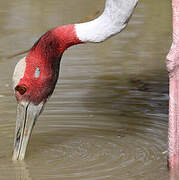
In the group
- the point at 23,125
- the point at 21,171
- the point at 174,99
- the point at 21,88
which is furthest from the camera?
the point at 23,125

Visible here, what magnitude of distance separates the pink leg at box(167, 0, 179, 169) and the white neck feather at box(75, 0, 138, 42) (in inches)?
17.4

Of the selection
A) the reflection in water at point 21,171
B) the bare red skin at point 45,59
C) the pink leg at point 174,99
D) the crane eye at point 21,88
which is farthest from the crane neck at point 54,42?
the reflection in water at point 21,171

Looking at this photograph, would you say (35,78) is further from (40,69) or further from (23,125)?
(23,125)

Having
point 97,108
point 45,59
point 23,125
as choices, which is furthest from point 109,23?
point 97,108

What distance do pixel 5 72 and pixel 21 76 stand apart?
301 centimetres

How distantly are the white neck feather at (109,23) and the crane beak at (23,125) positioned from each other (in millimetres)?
803

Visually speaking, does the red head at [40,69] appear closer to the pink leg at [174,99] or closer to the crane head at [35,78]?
the crane head at [35,78]

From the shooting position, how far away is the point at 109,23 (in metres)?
6.46

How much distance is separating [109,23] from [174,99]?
0.92 m

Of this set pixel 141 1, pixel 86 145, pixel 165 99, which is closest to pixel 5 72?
pixel 165 99

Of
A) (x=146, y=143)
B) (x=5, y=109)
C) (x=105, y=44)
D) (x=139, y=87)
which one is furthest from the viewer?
(x=105, y=44)

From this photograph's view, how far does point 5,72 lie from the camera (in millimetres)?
9516

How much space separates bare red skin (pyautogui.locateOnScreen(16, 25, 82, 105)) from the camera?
658cm

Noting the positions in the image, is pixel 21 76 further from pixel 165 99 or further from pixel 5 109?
pixel 165 99
